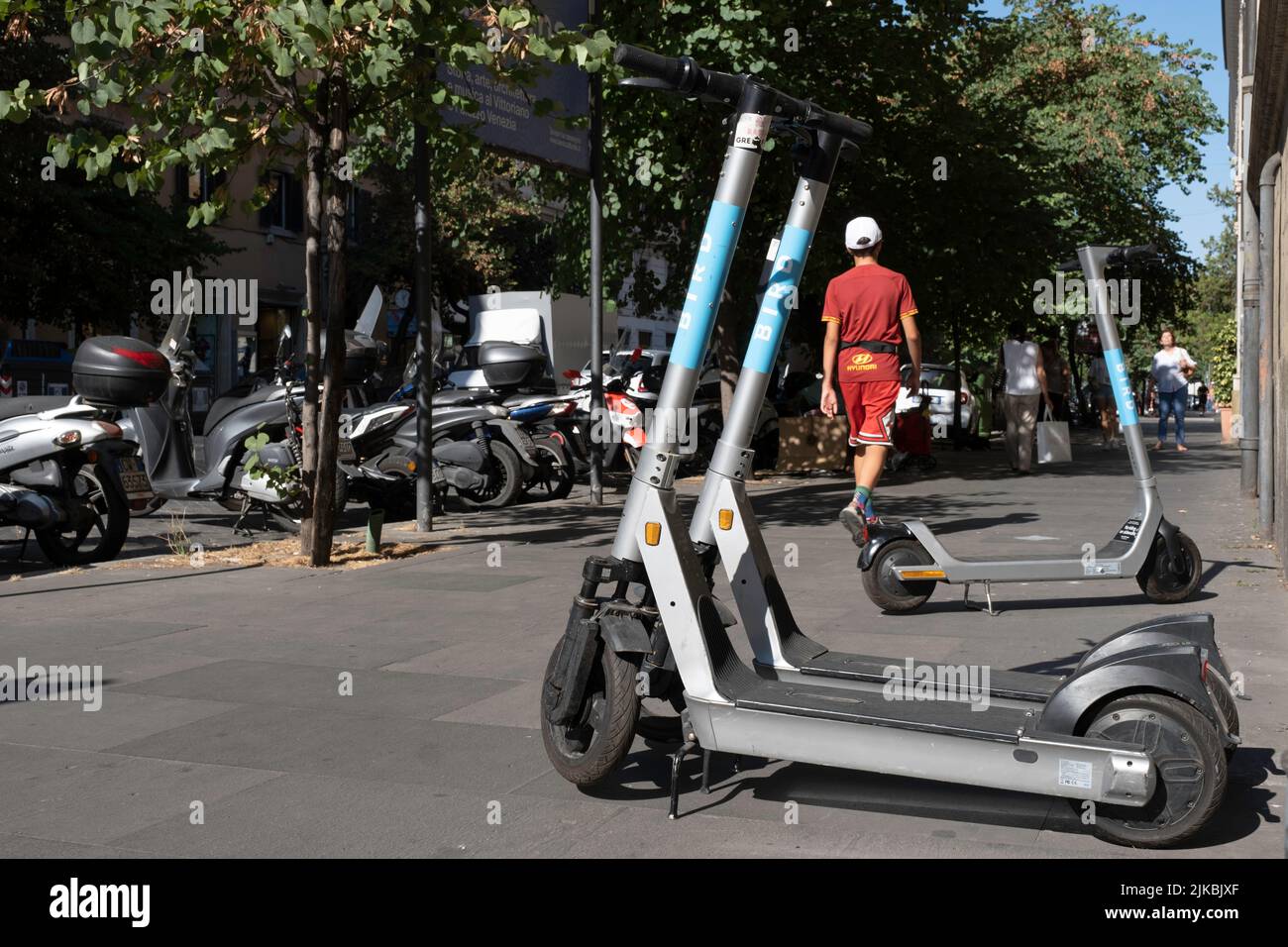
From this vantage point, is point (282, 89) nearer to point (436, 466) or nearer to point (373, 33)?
point (373, 33)

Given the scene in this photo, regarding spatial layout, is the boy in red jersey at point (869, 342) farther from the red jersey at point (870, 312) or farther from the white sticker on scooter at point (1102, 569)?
the white sticker on scooter at point (1102, 569)

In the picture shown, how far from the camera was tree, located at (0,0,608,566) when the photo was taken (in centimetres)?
823

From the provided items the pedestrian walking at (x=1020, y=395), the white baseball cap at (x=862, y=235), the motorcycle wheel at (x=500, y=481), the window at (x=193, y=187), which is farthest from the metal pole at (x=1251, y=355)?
the window at (x=193, y=187)

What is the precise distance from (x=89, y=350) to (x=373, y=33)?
327cm

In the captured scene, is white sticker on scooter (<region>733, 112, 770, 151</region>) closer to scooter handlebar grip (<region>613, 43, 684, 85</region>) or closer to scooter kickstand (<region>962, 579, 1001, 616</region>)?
scooter handlebar grip (<region>613, 43, 684, 85</region>)

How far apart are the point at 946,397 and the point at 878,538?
2244 cm

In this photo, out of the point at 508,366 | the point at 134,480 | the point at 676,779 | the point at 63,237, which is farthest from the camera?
the point at 63,237

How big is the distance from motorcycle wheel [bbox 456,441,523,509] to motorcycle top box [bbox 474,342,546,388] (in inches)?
38.9

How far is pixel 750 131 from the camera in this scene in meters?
4.44

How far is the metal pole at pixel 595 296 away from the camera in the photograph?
1456cm

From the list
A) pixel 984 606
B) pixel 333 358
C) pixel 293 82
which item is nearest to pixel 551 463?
pixel 333 358

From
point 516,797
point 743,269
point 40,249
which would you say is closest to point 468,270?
point 40,249

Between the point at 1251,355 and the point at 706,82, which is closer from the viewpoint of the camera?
the point at 706,82

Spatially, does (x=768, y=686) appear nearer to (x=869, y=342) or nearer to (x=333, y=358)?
(x=869, y=342)
